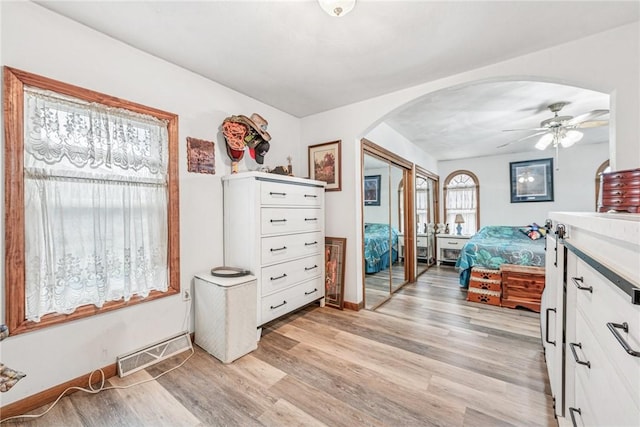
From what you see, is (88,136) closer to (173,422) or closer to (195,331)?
(195,331)

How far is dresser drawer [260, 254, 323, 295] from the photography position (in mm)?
2367

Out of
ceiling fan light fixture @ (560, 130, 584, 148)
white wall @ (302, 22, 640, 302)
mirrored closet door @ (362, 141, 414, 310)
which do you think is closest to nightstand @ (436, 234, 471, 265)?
mirrored closet door @ (362, 141, 414, 310)

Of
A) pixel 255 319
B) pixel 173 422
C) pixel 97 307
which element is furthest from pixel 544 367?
pixel 97 307

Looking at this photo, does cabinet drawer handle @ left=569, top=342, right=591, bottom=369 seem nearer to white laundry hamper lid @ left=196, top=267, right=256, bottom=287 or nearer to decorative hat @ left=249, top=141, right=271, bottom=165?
white laundry hamper lid @ left=196, top=267, right=256, bottom=287

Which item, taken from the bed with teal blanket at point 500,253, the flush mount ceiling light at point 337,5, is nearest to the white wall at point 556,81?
the flush mount ceiling light at point 337,5

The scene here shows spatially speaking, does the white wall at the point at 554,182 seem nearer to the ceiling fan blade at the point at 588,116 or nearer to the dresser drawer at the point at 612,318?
the ceiling fan blade at the point at 588,116

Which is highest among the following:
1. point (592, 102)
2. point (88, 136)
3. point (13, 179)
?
point (592, 102)

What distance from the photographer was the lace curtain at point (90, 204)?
1538 millimetres

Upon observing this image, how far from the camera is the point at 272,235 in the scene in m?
2.42

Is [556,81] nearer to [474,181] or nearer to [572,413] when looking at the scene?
[572,413]

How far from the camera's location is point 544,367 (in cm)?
192

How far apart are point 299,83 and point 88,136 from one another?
1805 millimetres

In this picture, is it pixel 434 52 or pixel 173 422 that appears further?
pixel 434 52

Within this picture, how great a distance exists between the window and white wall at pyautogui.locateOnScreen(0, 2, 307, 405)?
10 centimetres
